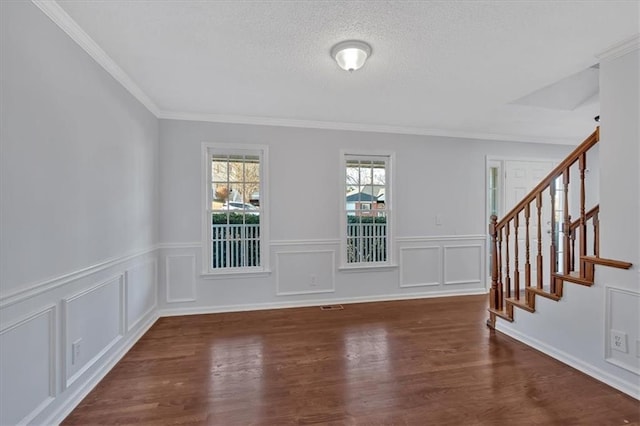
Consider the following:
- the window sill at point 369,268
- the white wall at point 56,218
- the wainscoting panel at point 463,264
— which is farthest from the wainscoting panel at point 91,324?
the wainscoting panel at point 463,264

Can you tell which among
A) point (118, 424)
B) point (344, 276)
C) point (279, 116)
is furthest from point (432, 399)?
point (279, 116)

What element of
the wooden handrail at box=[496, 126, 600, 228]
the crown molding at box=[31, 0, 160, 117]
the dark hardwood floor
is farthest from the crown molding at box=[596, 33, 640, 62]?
the crown molding at box=[31, 0, 160, 117]

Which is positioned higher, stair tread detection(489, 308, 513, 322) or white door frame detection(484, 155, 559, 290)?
white door frame detection(484, 155, 559, 290)

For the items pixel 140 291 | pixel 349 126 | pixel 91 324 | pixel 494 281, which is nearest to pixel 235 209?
pixel 140 291

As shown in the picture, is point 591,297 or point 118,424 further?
point 591,297

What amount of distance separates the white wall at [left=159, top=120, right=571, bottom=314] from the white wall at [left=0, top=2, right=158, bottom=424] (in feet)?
3.05

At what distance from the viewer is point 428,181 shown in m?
4.48

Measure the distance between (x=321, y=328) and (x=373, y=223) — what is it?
1.72 metres

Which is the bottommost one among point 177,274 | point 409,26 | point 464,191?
point 177,274

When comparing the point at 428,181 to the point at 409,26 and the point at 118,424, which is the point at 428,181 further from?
the point at 118,424

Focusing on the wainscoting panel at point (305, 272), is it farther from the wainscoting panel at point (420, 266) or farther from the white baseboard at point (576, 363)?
the white baseboard at point (576, 363)

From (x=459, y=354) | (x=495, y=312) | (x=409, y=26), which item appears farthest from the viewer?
(x=495, y=312)

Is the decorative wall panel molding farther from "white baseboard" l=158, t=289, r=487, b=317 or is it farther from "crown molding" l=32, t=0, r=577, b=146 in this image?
"crown molding" l=32, t=0, r=577, b=146

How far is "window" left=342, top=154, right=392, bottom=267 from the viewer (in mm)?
4273
